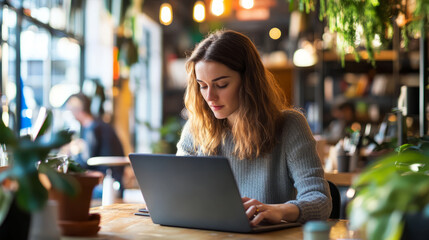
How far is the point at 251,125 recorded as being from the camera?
6.98ft

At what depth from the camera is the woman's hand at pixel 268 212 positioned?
163cm

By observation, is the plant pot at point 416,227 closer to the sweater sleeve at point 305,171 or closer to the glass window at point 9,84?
the sweater sleeve at point 305,171

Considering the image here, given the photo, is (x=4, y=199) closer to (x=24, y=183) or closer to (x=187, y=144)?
(x=24, y=183)

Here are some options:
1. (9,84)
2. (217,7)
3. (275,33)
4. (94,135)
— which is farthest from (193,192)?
(275,33)

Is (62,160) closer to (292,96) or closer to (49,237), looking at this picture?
(49,237)

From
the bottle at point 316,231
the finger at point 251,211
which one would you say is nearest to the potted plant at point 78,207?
the finger at point 251,211

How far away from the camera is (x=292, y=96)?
987 cm

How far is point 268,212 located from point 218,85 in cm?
62

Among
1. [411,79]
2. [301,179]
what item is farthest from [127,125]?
[301,179]

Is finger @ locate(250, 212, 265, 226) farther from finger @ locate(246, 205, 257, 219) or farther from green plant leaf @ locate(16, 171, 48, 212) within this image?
green plant leaf @ locate(16, 171, 48, 212)

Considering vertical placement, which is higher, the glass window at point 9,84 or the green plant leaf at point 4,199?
the glass window at point 9,84

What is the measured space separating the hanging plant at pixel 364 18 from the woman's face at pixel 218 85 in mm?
587

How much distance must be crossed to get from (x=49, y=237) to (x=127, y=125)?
774 centimetres

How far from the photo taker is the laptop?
1.50 meters
